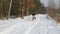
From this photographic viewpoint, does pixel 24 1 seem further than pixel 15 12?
No

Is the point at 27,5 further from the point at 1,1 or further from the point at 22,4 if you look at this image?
the point at 1,1

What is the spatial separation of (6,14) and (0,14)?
2289 millimetres

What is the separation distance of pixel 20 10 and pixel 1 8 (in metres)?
3.80

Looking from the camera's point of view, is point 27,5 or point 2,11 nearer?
point 2,11

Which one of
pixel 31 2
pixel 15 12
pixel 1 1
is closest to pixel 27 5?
pixel 31 2

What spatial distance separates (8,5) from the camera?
108ft

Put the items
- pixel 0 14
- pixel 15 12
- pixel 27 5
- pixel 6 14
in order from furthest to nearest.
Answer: pixel 15 12 < pixel 27 5 < pixel 6 14 < pixel 0 14

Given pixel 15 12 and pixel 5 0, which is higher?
pixel 5 0

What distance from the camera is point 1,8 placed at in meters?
32.3

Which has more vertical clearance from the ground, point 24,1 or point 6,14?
point 24,1

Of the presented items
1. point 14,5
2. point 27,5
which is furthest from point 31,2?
point 14,5

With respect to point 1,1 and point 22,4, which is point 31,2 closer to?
point 22,4

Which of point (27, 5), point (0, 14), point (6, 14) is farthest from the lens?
point (27, 5)

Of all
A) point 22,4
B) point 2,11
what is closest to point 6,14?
point 2,11
